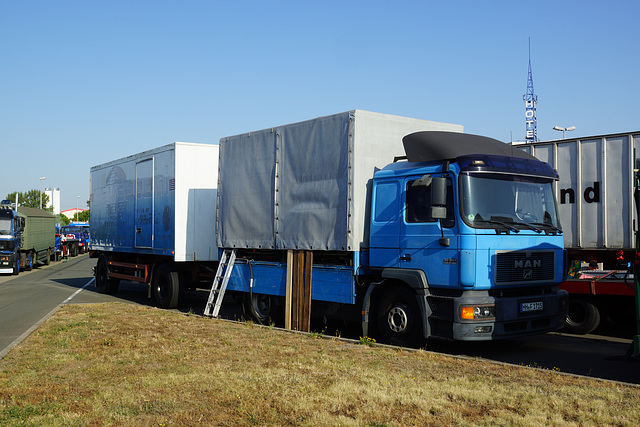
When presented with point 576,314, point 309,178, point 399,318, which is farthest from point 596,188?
point 309,178

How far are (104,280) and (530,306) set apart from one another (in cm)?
1533

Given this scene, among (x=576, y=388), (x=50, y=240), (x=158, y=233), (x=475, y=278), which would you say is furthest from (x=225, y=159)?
(x=50, y=240)

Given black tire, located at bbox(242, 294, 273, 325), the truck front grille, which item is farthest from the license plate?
black tire, located at bbox(242, 294, 273, 325)

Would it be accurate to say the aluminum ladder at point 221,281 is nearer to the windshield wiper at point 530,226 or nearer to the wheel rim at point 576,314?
the windshield wiper at point 530,226

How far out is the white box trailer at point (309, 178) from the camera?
10.6 m

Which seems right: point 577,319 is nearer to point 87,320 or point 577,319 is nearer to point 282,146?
point 282,146

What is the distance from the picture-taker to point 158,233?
16438mm

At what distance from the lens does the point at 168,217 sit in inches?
627

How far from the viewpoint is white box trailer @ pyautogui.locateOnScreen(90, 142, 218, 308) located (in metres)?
15.7

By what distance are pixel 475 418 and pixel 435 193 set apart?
12.7ft

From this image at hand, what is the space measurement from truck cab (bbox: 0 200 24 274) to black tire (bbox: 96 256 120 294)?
11.1m

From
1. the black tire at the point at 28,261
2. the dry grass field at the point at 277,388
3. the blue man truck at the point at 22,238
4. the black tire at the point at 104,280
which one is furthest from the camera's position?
the black tire at the point at 28,261

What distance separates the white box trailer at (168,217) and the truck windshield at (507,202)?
27.1 feet

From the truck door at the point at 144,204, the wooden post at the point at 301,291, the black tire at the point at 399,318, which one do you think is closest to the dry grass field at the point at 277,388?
the black tire at the point at 399,318
